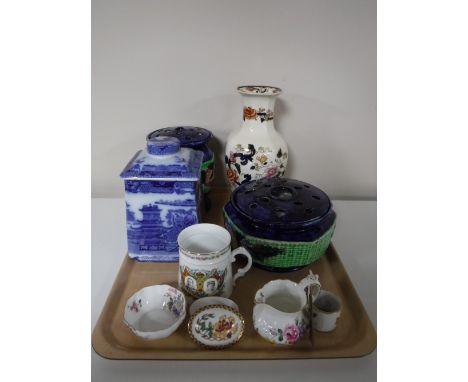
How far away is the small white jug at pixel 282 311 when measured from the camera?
572 millimetres

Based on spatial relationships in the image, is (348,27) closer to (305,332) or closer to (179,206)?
(179,206)

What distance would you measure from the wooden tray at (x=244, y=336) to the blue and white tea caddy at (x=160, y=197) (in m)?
0.06

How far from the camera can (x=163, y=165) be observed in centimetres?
72

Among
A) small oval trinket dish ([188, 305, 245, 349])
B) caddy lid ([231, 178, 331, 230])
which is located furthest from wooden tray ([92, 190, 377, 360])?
caddy lid ([231, 178, 331, 230])

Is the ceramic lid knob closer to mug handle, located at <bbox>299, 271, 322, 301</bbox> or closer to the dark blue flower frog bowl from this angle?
the dark blue flower frog bowl

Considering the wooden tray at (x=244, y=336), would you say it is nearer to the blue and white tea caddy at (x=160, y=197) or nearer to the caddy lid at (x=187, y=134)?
the blue and white tea caddy at (x=160, y=197)

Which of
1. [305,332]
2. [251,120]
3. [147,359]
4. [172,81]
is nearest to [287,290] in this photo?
[305,332]

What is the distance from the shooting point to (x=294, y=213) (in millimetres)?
708

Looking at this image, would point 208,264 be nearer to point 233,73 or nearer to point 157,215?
point 157,215

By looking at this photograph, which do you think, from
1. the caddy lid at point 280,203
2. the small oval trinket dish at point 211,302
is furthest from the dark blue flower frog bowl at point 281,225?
the small oval trinket dish at point 211,302

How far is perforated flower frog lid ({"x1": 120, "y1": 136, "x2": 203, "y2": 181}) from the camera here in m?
0.71

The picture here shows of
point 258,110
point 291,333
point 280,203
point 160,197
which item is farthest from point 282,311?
point 258,110

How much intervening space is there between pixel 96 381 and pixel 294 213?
43 cm

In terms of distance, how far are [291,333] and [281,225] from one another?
0.19 metres
